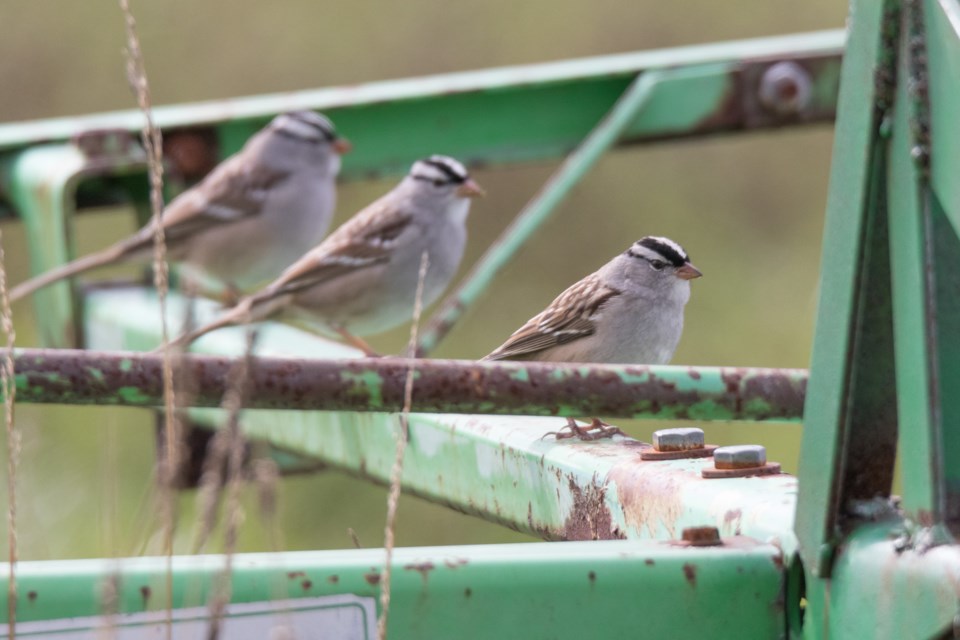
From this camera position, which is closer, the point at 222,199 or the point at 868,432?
the point at 868,432

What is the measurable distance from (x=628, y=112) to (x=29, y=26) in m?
5.89

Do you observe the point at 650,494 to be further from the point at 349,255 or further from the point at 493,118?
the point at 349,255

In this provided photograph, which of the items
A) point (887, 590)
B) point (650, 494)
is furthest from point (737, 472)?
point (887, 590)

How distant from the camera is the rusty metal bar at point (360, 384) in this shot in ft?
7.21

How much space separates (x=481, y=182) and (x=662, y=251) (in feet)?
14.1

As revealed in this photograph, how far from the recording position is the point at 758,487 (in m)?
2.29

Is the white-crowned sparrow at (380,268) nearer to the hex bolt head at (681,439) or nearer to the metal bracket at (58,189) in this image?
the metal bracket at (58,189)

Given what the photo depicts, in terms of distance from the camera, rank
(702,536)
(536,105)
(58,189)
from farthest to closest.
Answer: (536,105) < (58,189) < (702,536)

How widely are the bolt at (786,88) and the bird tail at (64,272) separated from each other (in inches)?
78.8

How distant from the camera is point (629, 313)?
4.31 m

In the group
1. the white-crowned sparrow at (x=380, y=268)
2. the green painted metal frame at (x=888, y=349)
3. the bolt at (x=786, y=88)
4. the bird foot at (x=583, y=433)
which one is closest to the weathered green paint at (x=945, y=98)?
the green painted metal frame at (x=888, y=349)

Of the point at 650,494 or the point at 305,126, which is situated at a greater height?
the point at 305,126

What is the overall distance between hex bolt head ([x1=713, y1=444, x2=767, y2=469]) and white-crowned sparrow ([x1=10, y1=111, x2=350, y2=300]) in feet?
12.0

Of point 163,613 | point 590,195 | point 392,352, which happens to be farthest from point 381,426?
point 590,195
